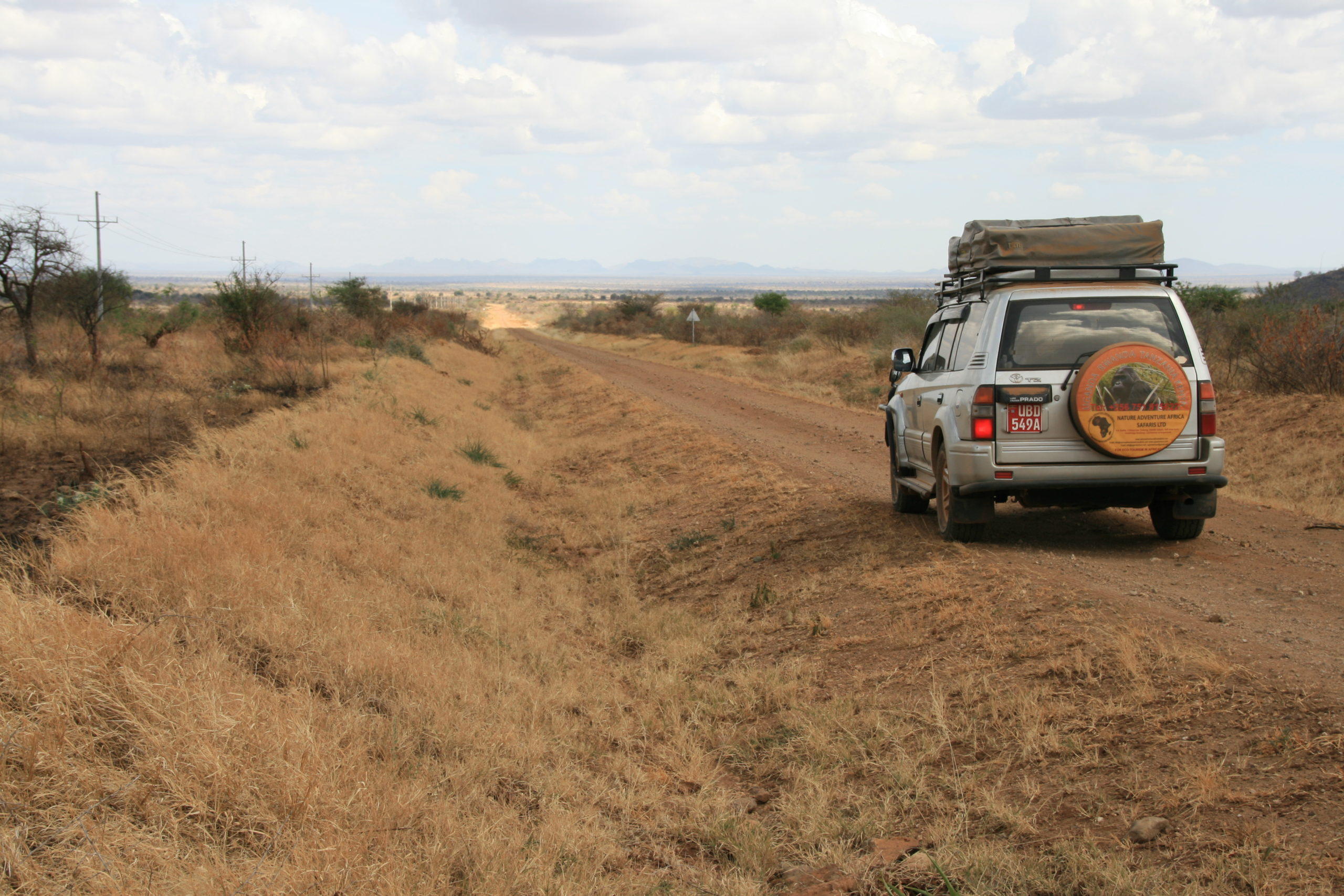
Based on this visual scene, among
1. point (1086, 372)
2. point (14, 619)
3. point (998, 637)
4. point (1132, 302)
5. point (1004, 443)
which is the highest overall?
point (1132, 302)

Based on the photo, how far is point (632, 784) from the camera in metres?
4.91

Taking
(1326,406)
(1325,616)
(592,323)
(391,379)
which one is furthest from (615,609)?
(592,323)

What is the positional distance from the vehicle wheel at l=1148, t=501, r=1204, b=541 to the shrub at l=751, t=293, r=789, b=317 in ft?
180

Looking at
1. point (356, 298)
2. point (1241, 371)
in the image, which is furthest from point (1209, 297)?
point (356, 298)

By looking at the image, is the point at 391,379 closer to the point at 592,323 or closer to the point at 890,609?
the point at 890,609

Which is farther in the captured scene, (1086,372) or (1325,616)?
(1086,372)

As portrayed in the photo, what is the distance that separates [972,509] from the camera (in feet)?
24.6

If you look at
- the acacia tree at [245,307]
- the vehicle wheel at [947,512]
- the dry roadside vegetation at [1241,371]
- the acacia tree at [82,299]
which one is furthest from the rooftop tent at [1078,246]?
Answer: the acacia tree at [245,307]

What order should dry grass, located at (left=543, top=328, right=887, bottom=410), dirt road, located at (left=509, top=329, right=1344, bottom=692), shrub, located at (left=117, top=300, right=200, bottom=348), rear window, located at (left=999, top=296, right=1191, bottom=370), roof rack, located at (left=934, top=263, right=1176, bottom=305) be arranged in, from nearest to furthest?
dirt road, located at (left=509, top=329, right=1344, bottom=692) → rear window, located at (left=999, top=296, right=1191, bottom=370) → roof rack, located at (left=934, top=263, right=1176, bottom=305) → dry grass, located at (left=543, top=328, right=887, bottom=410) → shrub, located at (left=117, top=300, right=200, bottom=348)

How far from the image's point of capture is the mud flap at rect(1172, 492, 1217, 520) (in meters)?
7.38

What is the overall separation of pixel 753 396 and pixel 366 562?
17.2m

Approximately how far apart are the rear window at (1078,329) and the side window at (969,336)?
1.10ft

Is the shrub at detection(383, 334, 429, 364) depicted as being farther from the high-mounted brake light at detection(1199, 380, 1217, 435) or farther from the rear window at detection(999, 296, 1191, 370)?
the high-mounted brake light at detection(1199, 380, 1217, 435)

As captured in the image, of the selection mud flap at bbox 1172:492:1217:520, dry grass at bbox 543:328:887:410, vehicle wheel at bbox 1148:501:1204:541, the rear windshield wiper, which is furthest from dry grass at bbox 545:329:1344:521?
the rear windshield wiper
